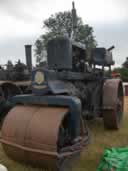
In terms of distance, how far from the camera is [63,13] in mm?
17141

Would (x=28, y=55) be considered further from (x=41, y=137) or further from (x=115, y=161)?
(x=115, y=161)

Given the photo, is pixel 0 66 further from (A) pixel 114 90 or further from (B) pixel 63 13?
(B) pixel 63 13

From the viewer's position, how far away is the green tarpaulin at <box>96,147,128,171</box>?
368 cm

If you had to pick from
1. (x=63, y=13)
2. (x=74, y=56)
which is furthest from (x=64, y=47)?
(x=63, y=13)

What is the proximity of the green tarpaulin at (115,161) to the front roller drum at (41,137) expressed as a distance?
1.00ft

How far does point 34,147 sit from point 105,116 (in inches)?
93.9

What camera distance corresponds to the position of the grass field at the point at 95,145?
4.20 metres

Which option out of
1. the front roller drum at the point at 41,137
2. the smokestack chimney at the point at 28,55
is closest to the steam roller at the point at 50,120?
the front roller drum at the point at 41,137

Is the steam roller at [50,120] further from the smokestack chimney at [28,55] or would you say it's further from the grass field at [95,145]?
the smokestack chimney at [28,55]

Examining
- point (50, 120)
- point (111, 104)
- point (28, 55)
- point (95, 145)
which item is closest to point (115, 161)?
point (50, 120)

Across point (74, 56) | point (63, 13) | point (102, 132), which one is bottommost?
point (102, 132)

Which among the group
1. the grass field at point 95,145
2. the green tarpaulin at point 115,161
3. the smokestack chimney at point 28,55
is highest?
the smokestack chimney at point 28,55

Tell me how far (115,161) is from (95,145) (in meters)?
1.43

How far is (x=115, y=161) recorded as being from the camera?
148 inches
